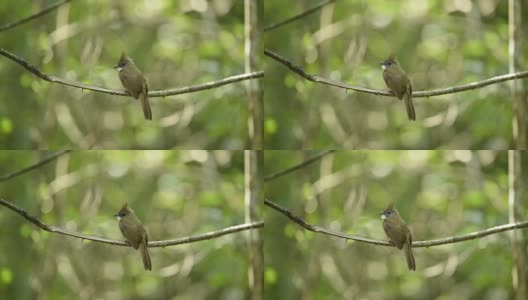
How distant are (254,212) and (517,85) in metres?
1.45

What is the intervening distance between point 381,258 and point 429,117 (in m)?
0.74

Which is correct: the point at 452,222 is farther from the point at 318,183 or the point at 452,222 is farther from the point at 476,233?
the point at 318,183

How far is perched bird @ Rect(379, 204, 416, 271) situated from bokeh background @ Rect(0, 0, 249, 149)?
36.4 inches

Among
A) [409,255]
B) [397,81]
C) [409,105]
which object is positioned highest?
[397,81]

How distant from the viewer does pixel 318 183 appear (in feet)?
12.1

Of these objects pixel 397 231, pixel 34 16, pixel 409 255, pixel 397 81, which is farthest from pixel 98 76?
pixel 409 255

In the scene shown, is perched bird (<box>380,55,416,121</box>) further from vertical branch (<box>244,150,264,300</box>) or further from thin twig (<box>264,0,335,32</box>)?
vertical branch (<box>244,150,264,300</box>)

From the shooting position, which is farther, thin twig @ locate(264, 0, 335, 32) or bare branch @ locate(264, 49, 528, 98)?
thin twig @ locate(264, 0, 335, 32)

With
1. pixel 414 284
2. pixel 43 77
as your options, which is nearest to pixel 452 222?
pixel 414 284

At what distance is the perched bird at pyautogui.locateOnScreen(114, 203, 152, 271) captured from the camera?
355 centimetres

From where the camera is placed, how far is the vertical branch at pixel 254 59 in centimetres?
374

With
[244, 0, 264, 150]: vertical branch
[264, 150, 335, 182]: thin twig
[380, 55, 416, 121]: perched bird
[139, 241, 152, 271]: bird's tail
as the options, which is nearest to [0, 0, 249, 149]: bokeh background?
[244, 0, 264, 150]: vertical branch

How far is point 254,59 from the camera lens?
→ 375cm

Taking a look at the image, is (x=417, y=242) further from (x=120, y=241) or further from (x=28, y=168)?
(x=28, y=168)
